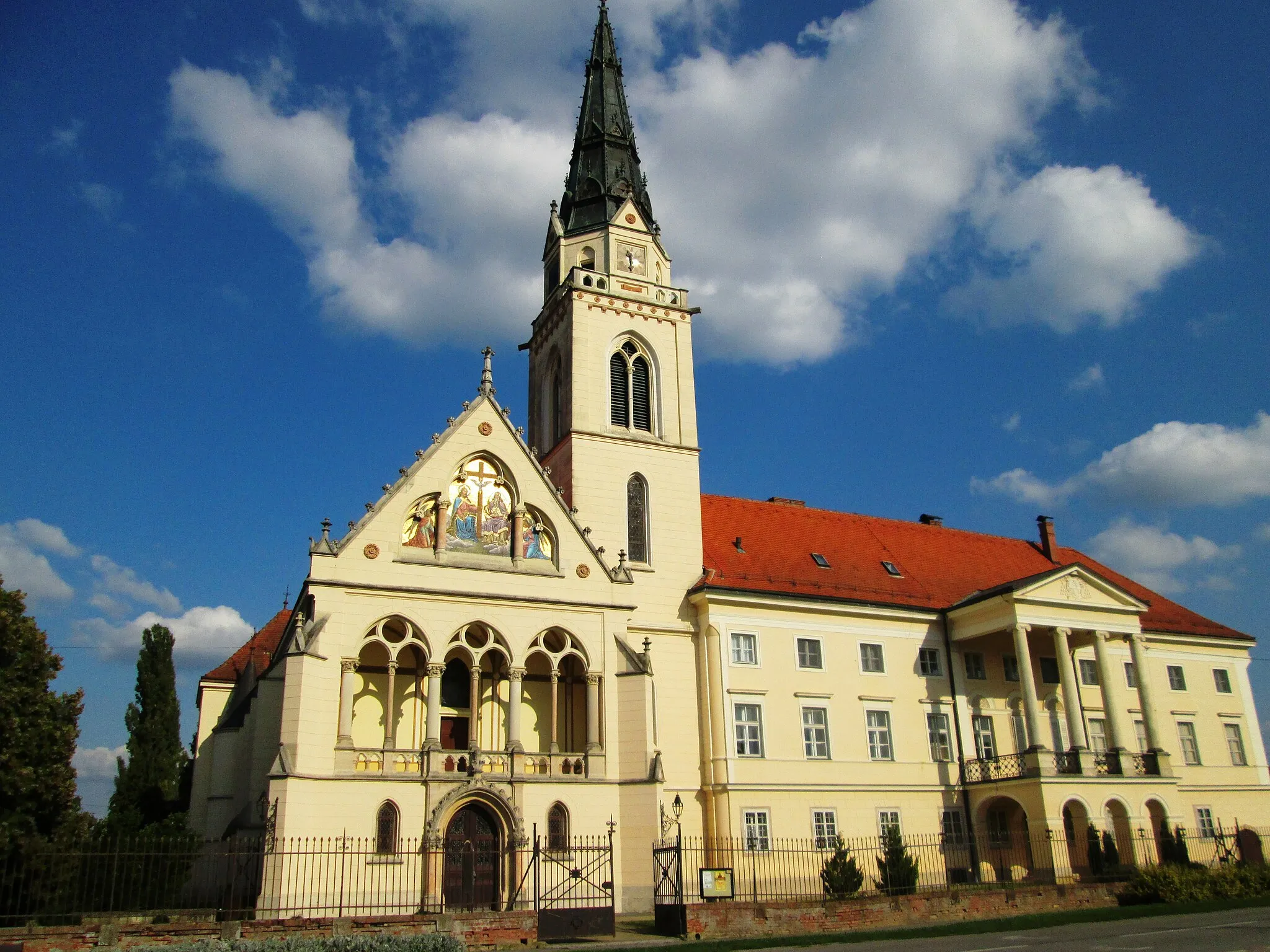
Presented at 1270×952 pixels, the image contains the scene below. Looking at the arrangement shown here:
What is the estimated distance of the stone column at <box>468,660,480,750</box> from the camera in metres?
29.2

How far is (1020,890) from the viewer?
87.6 feet

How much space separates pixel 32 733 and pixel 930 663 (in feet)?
91.2

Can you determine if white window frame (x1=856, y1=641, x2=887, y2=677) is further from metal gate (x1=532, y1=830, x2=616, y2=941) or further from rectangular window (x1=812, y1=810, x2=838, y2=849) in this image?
metal gate (x1=532, y1=830, x2=616, y2=941)

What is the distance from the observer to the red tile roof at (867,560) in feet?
124

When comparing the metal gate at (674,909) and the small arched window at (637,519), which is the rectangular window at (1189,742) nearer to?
the small arched window at (637,519)

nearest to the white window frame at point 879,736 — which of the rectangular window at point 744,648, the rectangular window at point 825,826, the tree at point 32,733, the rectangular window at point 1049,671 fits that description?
the rectangular window at point 825,826

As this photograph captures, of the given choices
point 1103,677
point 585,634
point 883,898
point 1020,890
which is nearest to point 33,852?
point 585,634

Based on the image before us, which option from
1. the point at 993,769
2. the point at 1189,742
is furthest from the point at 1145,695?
the point at 993,769

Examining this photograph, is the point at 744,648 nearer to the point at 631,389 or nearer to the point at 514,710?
the point at 514,710

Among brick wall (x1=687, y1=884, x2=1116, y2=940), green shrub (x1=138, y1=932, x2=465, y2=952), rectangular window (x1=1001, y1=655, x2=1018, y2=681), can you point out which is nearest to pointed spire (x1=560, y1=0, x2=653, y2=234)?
rectangular window (x1=1001, y1=655, x2=1018, y2=681)

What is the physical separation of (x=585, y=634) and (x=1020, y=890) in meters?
13.2

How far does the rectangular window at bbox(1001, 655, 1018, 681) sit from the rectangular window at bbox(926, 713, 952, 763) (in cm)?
337

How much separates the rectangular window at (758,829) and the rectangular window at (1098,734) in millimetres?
13788

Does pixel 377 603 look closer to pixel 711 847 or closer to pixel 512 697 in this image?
pixel 512 697
